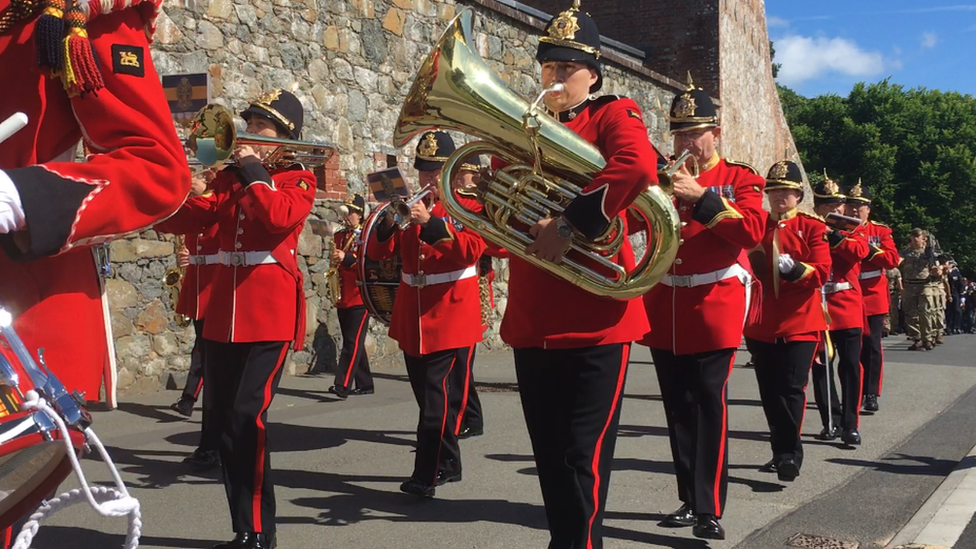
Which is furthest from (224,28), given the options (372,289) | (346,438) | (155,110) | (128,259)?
(155,110)

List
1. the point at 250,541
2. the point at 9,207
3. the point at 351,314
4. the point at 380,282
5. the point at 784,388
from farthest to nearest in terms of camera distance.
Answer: the point at 351,314 → the point at 380,282 → the point at 784,388 → the point at 250,541 → the point at 9,207

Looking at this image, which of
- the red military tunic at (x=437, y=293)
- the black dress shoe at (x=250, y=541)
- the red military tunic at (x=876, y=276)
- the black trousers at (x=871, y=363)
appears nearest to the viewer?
the black dress shoe at (x=250, y=541)

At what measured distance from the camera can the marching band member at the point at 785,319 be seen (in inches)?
260

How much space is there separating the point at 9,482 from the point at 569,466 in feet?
7.62

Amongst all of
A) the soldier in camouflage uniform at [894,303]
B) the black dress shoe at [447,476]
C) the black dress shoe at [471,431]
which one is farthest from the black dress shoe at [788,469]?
the soldier in camouflage uniform at [894,303]

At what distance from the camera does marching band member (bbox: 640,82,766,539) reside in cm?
492

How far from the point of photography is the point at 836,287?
8.35 m

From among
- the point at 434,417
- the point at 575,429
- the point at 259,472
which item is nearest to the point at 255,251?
the point at 259,472

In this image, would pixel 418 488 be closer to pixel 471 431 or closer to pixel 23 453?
pixel 471 431

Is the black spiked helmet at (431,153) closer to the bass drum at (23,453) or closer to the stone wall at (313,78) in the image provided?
the stone wall at (313,78)

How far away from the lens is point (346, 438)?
7.73 meters

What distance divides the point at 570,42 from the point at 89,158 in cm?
215

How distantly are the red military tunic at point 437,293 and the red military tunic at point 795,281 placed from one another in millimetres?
1883

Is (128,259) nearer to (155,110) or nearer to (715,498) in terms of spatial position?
(715,498)
